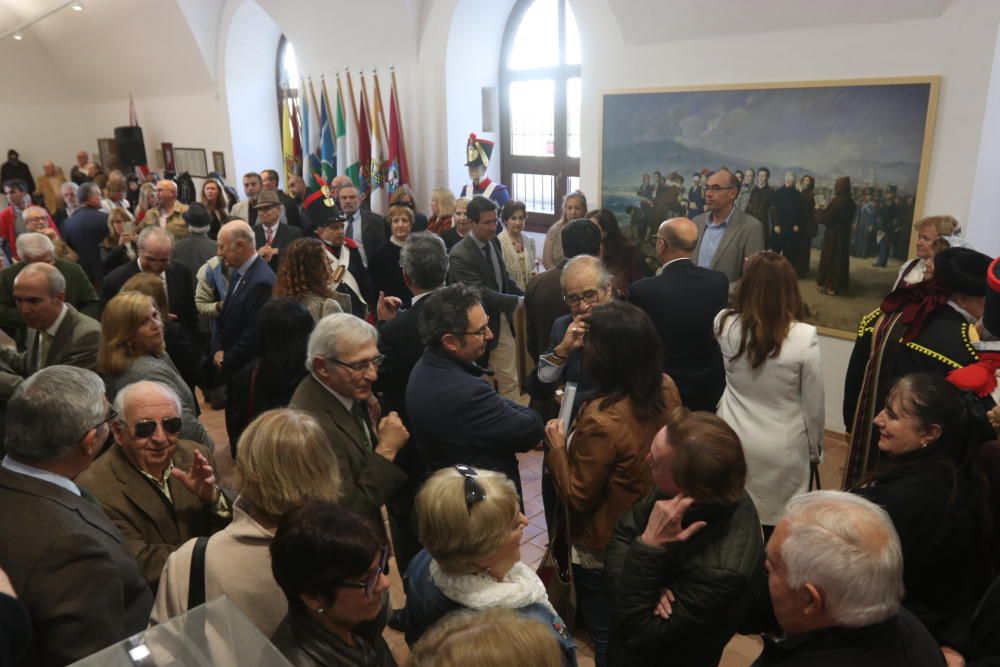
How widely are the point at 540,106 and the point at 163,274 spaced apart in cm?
561

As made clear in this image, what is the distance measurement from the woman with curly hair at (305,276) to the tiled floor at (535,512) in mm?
1219

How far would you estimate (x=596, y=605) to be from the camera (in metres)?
2.53

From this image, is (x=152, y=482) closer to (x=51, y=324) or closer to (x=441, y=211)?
(x=51, y=324)

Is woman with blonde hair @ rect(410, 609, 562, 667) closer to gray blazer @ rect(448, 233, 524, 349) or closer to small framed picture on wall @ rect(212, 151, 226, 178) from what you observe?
gray blazer @ rect(448, 233, 524, 349)

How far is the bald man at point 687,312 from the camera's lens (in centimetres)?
343

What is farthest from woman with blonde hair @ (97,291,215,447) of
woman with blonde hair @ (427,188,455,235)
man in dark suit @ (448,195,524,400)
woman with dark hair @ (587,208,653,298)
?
woman with blonde hair @ (427,188,455,235)

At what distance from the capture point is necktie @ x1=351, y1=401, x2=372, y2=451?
2.68 m

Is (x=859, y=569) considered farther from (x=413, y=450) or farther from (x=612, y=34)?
(x=612, y=34)

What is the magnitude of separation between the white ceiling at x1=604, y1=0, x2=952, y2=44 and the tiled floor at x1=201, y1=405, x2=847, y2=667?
120 inches

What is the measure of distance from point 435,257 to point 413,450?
99 centimetres

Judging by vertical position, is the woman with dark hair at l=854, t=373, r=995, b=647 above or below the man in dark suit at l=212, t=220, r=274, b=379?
below

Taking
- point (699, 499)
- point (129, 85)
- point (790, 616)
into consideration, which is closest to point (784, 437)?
point (699, 499)

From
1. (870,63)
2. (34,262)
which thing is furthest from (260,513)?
(870,63)

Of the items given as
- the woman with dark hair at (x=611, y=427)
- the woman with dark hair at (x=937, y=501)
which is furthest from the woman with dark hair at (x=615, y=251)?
the woman with dark hair at (x=937, y=501)
